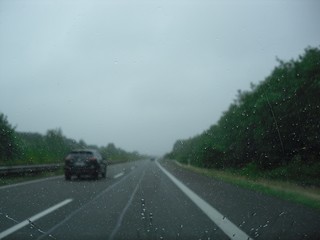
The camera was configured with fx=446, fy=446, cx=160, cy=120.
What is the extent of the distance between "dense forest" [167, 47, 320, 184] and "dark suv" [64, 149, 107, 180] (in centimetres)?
561

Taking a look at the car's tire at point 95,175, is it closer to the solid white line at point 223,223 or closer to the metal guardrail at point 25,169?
the metal guardrail at point 25,169

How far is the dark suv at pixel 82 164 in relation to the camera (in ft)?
71.8

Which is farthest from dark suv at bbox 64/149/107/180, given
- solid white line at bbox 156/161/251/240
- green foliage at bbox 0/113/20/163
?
solid white line at bbox 156/161/251/240

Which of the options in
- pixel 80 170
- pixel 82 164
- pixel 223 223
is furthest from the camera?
pixel 82 164

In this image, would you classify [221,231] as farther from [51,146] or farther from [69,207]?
[51,146]

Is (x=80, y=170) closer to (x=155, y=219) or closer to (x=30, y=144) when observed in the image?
(x=30, y=144)

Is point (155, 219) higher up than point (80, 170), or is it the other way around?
point (80, 170)

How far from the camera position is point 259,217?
8359 millimetres

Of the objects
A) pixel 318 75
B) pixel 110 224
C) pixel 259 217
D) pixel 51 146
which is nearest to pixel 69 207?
pixel 110 224

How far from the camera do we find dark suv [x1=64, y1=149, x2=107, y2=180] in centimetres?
2189

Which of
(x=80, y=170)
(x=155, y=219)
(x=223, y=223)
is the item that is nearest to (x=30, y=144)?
(x=155, y=219)

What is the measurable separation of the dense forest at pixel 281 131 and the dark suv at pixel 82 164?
5612 mm

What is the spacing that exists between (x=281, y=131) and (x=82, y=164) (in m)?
14.8

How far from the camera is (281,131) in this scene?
30469 millimetres
